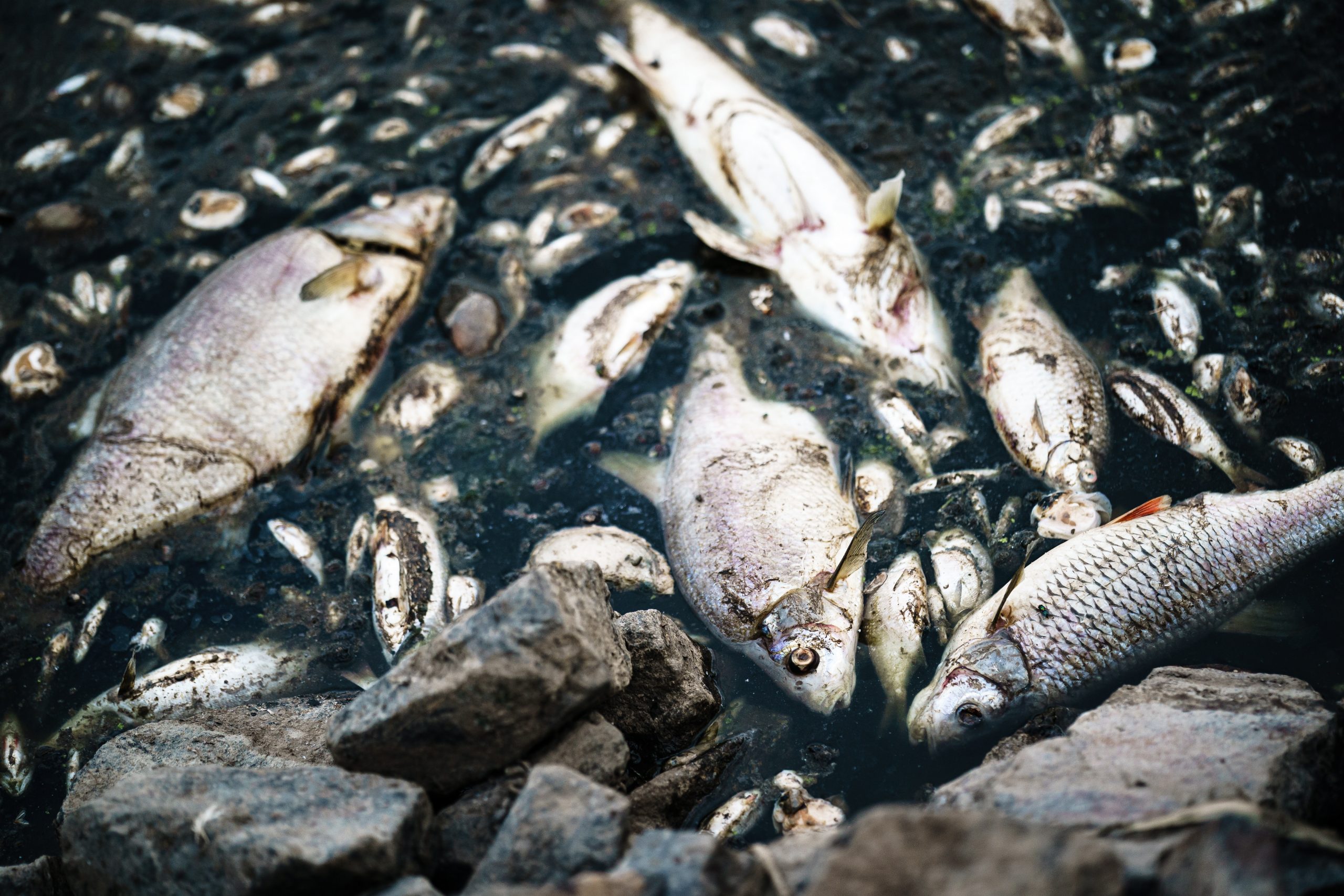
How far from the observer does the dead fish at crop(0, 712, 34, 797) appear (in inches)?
135

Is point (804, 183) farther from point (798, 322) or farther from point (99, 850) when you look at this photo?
point (99, 850)

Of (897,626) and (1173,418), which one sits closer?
(897,626)

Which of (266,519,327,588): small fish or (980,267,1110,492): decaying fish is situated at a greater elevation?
(980,267,1110,492): decaying fish

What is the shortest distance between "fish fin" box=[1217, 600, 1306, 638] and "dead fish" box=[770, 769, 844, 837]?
5.18 feet

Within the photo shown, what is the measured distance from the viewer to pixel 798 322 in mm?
4516

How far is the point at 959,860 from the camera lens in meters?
1.80

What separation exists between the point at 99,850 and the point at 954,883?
218 cm

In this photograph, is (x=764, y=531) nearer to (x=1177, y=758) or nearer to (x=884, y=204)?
(x=1177, y=758)

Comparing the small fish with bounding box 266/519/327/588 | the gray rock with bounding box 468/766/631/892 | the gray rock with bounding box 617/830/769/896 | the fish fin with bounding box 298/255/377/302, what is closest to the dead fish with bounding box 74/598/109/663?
the small fish with bounding box 266/519/327/588

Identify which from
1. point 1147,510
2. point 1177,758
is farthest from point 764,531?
point 1177,758

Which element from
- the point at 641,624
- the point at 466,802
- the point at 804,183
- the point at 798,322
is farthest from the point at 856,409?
the point at 466,802

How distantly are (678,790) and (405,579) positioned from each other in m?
1.46

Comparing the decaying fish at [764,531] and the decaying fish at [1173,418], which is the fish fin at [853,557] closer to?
the decaying fish at [764,531]

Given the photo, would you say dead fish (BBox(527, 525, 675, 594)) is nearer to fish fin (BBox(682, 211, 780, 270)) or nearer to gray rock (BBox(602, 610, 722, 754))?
gray rock (BBox(602, 610, 722, 754))
